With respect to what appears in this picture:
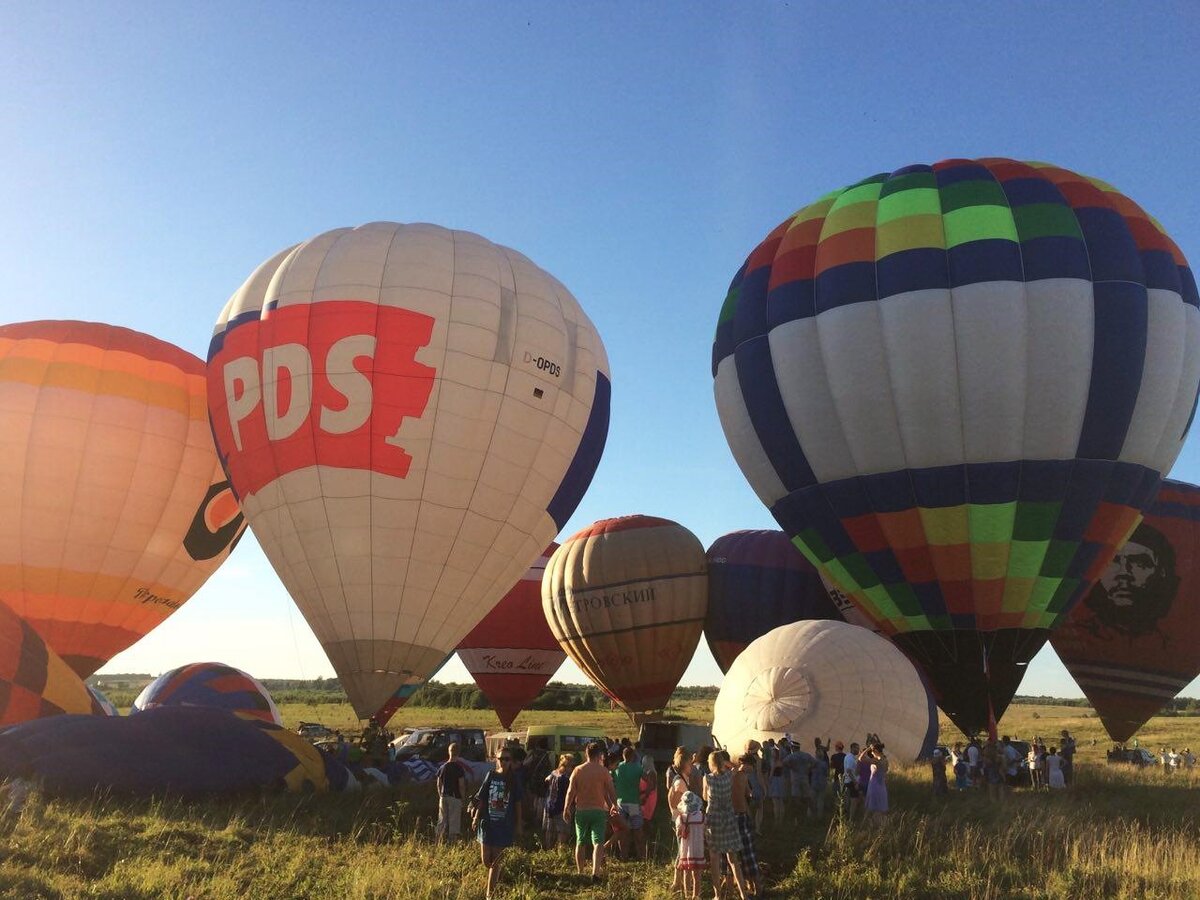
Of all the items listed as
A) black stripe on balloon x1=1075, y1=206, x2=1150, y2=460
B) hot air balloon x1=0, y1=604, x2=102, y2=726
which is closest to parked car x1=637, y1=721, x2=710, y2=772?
black stripe on balloon x1=1075, y1=206, x2=1150, y2=460

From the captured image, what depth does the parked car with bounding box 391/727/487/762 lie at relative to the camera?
55.0 feet

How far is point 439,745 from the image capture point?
57.6 feet

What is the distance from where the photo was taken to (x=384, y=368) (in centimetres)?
1542

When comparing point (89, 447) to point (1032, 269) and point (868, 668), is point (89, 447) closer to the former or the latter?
point (868, 668)

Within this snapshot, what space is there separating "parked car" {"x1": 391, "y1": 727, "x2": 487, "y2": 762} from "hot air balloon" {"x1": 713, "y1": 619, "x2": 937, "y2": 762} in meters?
4.63

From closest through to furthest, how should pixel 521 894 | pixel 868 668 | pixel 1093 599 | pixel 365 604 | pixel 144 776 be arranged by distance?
pixel 521 894 < pixel 144 776 < pixel 365 604 < pixel 868 668 < pixel 1093 599

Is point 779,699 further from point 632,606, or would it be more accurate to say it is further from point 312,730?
point 312,730

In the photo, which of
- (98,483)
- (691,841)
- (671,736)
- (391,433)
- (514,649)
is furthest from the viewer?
(514,649)

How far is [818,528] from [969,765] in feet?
17.8

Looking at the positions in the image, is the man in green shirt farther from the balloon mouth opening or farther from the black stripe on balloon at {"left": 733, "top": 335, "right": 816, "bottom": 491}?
the black stripe on balloon at {"left": 733, "top": 335, "right": 816, "bottom": 491}

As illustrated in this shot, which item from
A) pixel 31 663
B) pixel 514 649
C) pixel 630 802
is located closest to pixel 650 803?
pixel 630 802

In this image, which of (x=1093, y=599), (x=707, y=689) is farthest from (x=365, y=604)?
(x=707, y=689)

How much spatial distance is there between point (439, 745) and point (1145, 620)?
742 inches

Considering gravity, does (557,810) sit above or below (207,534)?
below
